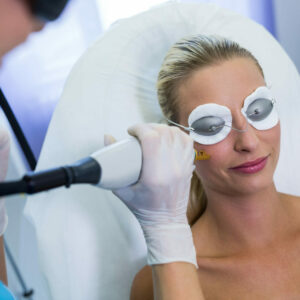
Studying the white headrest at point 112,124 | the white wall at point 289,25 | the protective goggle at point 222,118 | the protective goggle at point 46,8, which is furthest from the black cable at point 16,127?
the white wall at point 289,25

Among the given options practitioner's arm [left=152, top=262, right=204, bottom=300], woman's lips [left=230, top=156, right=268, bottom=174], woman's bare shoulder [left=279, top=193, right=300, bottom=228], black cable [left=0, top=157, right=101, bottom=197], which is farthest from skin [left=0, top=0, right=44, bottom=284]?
woman's bare shoulder [left=279, top=193, right=300, bottom=228]

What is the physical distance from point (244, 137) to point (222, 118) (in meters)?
0.08

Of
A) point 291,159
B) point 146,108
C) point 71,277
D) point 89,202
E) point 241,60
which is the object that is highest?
point 241,60

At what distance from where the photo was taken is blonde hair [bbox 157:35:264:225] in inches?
49.4

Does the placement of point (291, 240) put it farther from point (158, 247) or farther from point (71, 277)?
point (71, 277)

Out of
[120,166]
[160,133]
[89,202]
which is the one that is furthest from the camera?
[89,202]

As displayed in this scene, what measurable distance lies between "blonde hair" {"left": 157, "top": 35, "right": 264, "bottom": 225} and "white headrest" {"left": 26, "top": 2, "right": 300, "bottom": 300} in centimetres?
22

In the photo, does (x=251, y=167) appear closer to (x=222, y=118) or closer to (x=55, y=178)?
(x=222, y=118)

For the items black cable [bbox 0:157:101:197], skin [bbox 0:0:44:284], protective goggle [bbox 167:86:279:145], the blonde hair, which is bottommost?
protective goggle [bbox 167:86:279:145]

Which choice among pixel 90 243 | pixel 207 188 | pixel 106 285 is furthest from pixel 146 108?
pixel 106 285

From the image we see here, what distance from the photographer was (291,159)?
171 centimetres

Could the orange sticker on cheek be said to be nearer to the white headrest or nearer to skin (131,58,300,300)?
skin (131,58,300,300)

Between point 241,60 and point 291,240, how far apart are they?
60 cm

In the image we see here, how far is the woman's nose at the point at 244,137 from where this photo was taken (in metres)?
1.16
